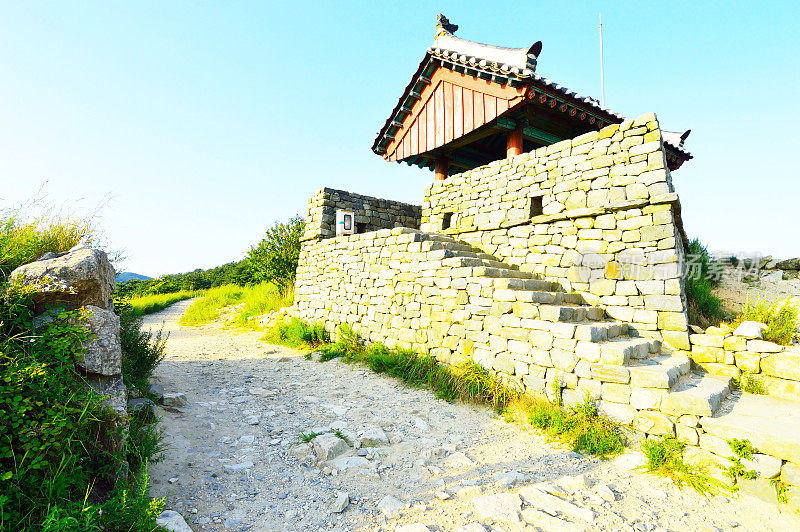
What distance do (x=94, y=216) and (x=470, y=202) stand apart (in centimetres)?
632

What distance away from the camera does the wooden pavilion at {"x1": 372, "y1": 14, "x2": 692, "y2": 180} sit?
24.4ft

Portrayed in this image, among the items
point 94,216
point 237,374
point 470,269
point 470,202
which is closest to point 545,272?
point 470,269

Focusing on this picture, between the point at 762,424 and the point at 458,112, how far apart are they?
7.80m

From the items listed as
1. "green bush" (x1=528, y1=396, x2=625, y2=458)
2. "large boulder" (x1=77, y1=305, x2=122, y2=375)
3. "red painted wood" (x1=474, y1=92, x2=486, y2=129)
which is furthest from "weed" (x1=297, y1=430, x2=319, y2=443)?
"red painted wood" (x1=474, y1=92, x2=486, y2=129)

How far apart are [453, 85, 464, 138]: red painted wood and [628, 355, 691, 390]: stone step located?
641cm

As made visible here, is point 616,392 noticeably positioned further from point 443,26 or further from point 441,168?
point 443,26

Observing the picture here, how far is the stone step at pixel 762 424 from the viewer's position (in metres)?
3.01

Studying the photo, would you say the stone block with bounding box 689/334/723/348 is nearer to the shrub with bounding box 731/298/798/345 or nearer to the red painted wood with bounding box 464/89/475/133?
the shrub with bounding box 731/298/798/345

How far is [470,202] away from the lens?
311 inches

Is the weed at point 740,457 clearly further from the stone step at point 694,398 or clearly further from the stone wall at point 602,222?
the stone wall at point 602,222

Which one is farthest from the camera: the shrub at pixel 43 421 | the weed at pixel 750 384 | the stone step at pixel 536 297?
the stone step at pixel 536 297

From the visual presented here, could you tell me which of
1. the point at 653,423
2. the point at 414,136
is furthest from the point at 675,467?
the point at 414,136

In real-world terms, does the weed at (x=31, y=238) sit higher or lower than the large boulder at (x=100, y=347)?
higher

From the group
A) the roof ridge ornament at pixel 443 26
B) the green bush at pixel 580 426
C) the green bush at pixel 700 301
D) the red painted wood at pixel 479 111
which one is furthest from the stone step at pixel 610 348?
the roof ridge ornament at pixel 443 26
